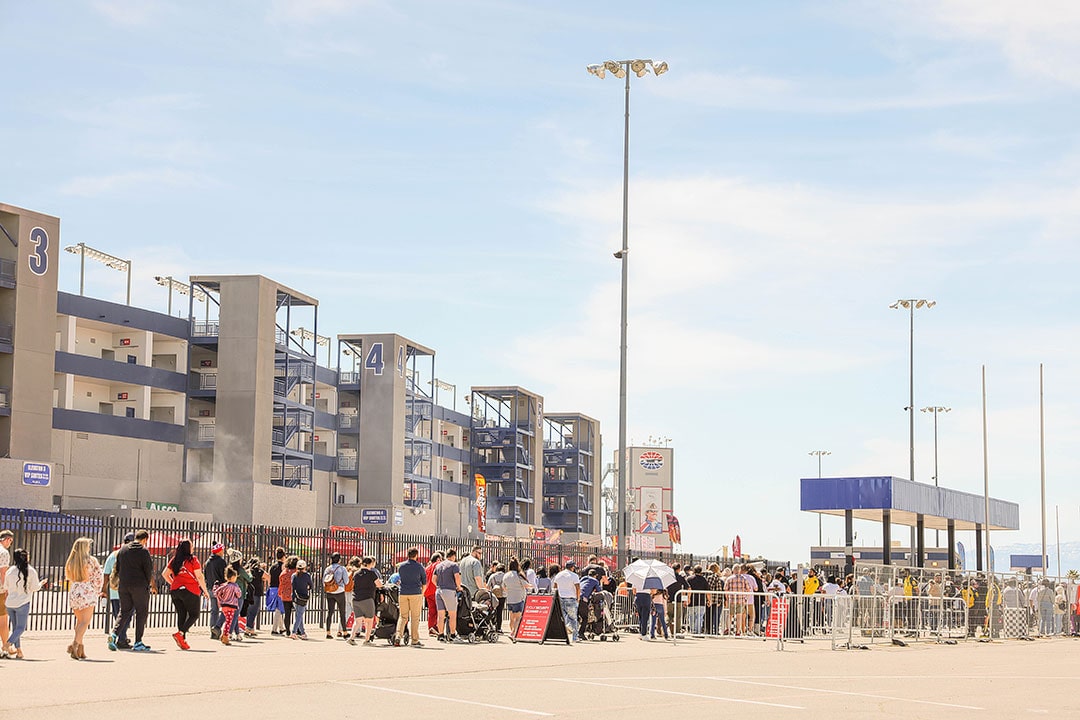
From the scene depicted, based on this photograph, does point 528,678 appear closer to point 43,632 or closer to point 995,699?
point 995,699

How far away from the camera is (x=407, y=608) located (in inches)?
925

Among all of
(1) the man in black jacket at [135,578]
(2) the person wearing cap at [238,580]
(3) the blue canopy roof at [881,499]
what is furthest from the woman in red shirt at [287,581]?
(3) the blue canopy roof at [881,499]

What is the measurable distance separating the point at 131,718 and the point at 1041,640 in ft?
94.5

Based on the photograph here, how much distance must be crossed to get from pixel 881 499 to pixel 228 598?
26668mm

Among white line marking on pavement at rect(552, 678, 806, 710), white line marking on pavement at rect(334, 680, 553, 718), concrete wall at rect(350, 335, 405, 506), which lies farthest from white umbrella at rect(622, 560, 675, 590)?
concrete wall at rect(350, 335, 405, 506)

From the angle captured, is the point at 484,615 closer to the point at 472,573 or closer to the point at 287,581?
the point at 472,573

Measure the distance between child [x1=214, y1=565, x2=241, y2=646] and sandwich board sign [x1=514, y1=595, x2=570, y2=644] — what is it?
5.70m

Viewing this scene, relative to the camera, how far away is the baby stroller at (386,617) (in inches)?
952

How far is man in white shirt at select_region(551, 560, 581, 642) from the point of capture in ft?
83.8

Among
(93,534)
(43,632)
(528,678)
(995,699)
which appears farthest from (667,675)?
(93,534)

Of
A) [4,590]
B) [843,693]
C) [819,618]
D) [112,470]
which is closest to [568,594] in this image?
[819,618]

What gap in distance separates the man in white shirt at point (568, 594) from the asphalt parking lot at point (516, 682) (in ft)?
3.80

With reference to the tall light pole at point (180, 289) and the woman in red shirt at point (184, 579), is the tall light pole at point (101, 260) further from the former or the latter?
the woman in red shirt at point (184, 579)

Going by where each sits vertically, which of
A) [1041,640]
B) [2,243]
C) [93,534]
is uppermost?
[2,243]
